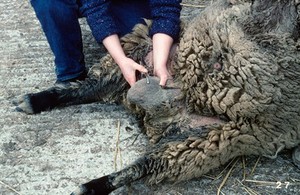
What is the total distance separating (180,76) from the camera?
2584 mm

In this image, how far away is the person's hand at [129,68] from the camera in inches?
104

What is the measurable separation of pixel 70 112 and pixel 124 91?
32cm

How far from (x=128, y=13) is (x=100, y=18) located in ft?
0.80

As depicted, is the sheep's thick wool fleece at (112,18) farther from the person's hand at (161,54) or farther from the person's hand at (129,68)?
the person's hand at (129,68)

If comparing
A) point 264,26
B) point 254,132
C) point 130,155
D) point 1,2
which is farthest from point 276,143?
point 1,2

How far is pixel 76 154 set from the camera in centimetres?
262

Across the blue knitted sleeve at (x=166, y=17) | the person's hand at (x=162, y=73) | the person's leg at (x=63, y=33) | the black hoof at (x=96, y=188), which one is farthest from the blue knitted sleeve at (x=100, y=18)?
the black hoof at (x=96, y=188)

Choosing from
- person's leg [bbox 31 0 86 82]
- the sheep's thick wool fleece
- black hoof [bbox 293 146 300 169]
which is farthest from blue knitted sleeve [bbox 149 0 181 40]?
black hoof [bbox 293 146 300 169]

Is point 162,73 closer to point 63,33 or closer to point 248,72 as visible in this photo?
point 248,72

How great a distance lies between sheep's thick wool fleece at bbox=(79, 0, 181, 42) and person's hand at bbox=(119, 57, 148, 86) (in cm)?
20

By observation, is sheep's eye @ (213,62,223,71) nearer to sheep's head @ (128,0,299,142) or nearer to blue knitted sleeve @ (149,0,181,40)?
sheep's head @ (128,0,299,142)

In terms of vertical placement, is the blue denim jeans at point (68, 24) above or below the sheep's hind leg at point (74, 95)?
above

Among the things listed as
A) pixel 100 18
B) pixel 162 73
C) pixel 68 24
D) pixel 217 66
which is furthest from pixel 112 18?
pixel 217 66

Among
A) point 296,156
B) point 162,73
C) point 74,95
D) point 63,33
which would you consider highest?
point 63,33
